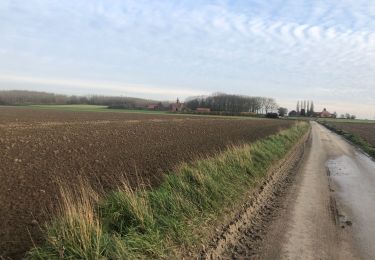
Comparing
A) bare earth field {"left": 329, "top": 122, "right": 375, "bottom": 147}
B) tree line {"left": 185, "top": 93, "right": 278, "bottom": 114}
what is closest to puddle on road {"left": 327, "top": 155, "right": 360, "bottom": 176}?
bare earth field {"left": 329, "top": 122, "right": 375, "bottom": 147}

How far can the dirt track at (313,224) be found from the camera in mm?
6523

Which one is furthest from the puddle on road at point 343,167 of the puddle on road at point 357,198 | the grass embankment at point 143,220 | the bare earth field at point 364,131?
the bare earth field at point 364,131

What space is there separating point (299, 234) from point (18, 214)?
5583 mm

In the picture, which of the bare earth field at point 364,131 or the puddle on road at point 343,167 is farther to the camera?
the bare earth field at point 364,131

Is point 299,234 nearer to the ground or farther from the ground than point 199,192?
nearer to the ground

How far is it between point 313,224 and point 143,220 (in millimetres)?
3913

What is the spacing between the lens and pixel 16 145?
58.5 feet

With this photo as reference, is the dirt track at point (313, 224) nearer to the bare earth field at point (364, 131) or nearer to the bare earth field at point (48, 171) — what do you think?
the bare earth field at point (48, 171)

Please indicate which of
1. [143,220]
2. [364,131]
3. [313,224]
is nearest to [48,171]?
[143,220]

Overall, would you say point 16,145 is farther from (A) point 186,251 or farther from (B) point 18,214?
(A) point 186,251

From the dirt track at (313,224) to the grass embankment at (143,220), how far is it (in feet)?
2.60

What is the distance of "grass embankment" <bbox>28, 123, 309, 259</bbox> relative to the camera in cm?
523

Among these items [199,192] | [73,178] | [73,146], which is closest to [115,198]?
[199,192]

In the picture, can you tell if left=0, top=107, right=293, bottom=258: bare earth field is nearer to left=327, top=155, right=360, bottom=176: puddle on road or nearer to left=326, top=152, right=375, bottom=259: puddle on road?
left=326, top=152, right=375, bottom=259: puddle on road
